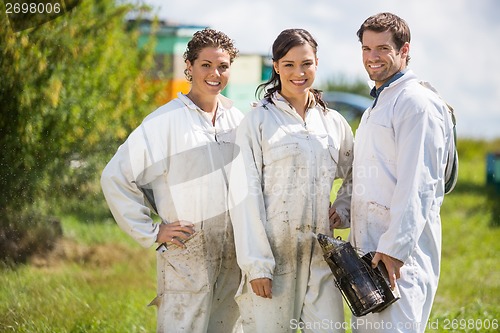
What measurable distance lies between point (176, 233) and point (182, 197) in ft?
0.68

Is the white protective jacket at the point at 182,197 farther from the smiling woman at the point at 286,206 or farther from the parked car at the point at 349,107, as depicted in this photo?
the parked car at the point at 349,107

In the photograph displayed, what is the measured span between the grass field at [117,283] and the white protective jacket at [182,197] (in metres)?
1.26

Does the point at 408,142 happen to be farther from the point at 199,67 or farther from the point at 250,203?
the point at 199,67

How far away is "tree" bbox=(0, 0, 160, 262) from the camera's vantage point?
627cm

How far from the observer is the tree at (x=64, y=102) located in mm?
6273

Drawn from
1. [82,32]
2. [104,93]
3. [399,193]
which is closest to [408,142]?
[399,193]

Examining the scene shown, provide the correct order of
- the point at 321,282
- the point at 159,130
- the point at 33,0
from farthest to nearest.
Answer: the point at 33,0
the point at 159,130
the point at 321,282

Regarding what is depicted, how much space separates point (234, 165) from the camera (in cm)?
429

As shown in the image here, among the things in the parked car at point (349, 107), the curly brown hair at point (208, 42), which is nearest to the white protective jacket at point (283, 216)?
the curly brown hair at point (208, 42)

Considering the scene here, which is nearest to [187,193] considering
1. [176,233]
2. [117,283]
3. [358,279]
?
[176,233]

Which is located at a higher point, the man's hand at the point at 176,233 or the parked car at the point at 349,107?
the man's hand at the point at 176,233

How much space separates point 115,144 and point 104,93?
645 millimetres

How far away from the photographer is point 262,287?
4.05 meters

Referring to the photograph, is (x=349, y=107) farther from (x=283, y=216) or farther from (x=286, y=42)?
(x=283, y=216)
